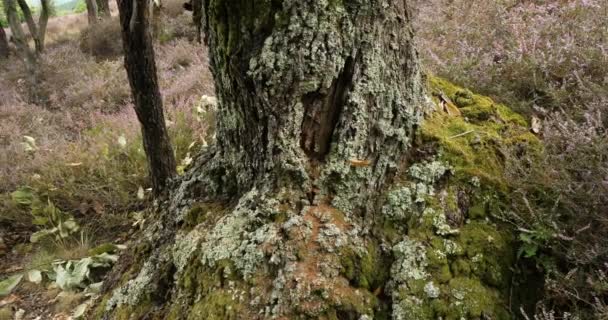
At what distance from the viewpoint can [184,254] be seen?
6.16 ft

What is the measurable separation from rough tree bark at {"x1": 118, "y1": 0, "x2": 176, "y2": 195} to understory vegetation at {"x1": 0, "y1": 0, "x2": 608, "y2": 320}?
840mm

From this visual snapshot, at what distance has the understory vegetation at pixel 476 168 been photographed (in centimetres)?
163

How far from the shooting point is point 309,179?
1.80m

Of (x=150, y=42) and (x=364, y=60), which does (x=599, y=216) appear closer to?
(x=364, y=60)

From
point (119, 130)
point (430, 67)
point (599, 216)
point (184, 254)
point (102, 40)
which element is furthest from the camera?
point (102, 40)

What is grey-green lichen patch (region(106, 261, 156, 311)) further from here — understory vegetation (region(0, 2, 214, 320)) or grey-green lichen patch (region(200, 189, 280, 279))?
understory vegetation (region(0, 2, 214, 320))

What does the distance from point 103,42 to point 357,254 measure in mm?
12396

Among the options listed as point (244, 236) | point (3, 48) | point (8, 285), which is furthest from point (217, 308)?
point (3, 48)

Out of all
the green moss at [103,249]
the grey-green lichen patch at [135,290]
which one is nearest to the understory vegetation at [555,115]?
the grey-green lichen patch at [135,290]

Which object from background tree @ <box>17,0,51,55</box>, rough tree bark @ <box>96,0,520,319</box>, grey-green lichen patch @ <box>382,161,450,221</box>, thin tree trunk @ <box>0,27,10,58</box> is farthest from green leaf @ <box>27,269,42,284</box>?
thin tree trunk @ <box>0,27,10,58</box>

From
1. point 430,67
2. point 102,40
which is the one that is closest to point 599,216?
point 430,67

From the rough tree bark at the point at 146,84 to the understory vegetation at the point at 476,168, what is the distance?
84 cm

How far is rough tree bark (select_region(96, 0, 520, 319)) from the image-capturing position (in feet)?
5.35

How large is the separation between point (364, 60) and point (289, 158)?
1.56 ft
